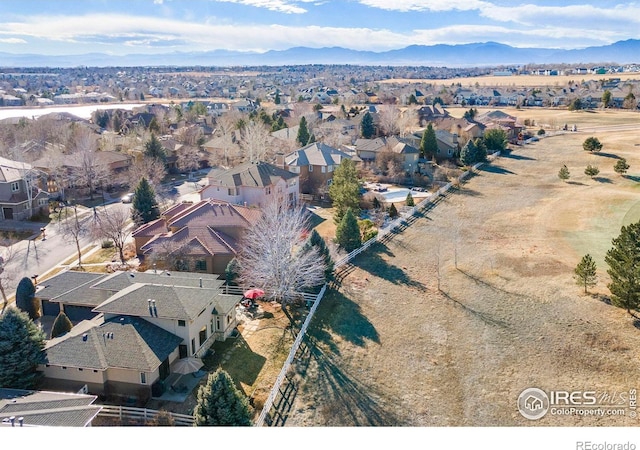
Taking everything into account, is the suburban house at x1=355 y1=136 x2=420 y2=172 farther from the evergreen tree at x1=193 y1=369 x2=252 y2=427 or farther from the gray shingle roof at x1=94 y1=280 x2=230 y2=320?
the evergreen tree at x1=193 y1=369 x2=252 y2=427

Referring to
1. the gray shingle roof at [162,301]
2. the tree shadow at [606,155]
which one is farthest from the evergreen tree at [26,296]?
the tree shadow at [606,155]

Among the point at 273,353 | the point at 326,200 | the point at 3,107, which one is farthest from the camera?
the point at 3,107

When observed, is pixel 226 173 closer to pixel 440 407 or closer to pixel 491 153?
pixel 440 407

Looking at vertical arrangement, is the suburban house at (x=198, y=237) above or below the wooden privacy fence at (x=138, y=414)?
above

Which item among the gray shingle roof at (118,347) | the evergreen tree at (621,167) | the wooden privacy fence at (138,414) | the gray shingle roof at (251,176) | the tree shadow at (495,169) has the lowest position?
the wooden privacy fence at (138,414)

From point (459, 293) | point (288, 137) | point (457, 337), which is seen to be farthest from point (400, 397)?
point (288, 137)

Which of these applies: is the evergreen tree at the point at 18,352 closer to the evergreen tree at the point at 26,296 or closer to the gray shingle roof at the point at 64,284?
the gray shingle roof at the point at 64,284

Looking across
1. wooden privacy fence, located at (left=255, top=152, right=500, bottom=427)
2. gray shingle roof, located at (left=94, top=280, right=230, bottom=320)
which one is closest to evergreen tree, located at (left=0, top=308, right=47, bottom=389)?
gray shingle roof, located at (left=94, top=280, right=230, bottom=320)
